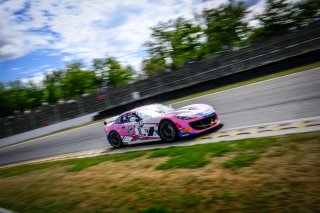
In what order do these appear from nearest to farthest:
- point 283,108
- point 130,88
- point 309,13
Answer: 1. point 283,108
2. point 130,88
3. point 309,13

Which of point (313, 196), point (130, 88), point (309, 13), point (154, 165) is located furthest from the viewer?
point (309, 13)

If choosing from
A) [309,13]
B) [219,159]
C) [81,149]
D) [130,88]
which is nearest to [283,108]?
[219,159]

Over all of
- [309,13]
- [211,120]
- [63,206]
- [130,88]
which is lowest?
[63,206]

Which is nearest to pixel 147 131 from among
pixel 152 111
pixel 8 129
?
pixel 152 111

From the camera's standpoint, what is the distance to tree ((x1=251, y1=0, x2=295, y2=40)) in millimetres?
41728

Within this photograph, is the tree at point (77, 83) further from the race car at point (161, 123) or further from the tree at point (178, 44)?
the race car at point (161, 123)

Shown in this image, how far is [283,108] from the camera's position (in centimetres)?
905

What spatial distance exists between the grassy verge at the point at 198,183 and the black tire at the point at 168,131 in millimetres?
1415

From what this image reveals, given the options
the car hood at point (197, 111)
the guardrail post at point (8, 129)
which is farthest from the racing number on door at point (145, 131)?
the guardrail post at point (8, 129)

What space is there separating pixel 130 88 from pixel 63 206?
2004 cm

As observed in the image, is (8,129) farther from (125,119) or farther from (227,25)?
(227,25)

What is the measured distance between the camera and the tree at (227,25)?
46.2 m

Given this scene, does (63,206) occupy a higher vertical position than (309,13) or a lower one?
lower

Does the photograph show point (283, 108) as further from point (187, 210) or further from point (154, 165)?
point (187, 210)
